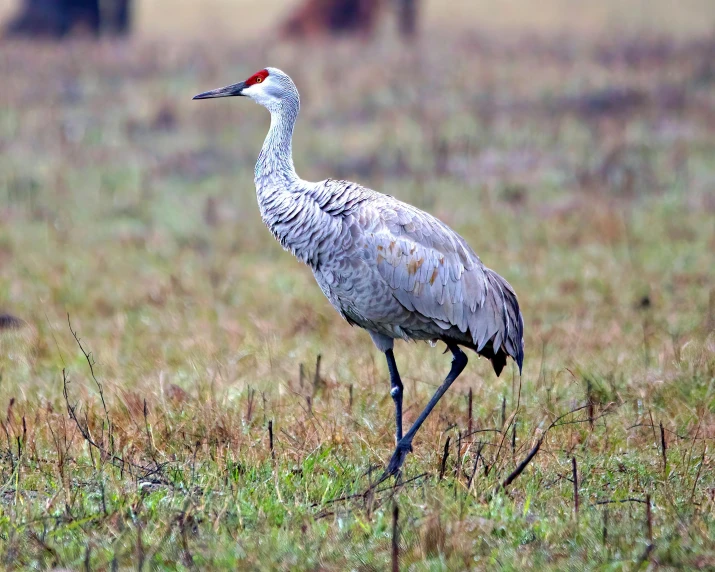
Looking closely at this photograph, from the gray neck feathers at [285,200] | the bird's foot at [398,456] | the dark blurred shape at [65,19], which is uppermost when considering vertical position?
the dark blurred shape at [65,19]

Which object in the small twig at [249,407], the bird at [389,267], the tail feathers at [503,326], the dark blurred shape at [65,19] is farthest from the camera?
the dark blurred shape at [65,19]

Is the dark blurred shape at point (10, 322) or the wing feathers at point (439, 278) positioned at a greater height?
the wing feathers at point (439, 278)

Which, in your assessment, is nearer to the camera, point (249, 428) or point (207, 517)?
point (207, 517)

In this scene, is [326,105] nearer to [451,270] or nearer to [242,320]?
[242,320]

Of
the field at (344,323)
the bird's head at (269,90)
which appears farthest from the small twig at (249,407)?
the bird's head at (269,90)

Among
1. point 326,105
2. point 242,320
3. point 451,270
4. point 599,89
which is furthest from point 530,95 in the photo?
point 451,270

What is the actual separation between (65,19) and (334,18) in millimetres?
4609

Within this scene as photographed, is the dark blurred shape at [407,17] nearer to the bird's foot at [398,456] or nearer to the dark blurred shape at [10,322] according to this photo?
the dark blurred shape at [10,322]

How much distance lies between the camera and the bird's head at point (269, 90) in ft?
16.0

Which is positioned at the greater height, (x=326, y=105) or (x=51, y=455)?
(x=326, y=105)

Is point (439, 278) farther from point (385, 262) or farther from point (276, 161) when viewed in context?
point (276, 161)

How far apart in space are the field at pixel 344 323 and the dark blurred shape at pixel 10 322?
0.04 meters

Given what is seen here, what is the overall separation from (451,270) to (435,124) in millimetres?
8105

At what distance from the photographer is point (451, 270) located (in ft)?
14.6
